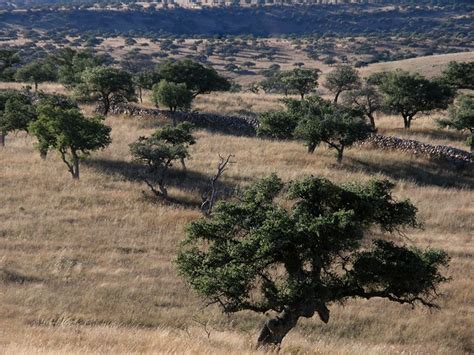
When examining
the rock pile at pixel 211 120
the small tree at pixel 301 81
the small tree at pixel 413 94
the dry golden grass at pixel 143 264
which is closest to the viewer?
the dry golden grass at pixel 143 264

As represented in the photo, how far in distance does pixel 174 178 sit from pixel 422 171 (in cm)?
1494

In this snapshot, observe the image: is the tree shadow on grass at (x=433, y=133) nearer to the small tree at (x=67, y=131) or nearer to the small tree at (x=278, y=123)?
the small tree at (x=278, y=123)

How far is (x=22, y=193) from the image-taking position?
88.6 ft

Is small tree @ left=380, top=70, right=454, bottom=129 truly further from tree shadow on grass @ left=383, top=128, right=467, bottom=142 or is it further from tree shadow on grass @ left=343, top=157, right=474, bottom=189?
tree shadow on grass @ left=343, top=157, right=474, bottom=189

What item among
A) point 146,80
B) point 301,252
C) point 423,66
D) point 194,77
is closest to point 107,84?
point 194,77

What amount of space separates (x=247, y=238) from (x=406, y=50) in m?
128

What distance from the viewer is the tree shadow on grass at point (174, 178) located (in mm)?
28172

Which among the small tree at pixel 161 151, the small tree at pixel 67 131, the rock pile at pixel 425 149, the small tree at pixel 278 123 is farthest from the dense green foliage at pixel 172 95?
the rock pile at pixel 425 149

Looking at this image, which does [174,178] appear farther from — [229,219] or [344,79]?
[344,79]

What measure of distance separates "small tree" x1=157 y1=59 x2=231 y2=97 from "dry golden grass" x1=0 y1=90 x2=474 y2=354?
42.0ft

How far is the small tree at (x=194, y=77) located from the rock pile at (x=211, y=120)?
4.28 meters

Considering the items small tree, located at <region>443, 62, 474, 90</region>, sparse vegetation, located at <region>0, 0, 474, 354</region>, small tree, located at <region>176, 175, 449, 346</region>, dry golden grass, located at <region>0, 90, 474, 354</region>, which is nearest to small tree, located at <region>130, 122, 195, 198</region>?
sparse vegetation, located at <region>0, 0, 474, 354</region>

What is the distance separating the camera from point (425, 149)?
38.2 m

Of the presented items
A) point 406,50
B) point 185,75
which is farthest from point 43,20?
point 185,75
